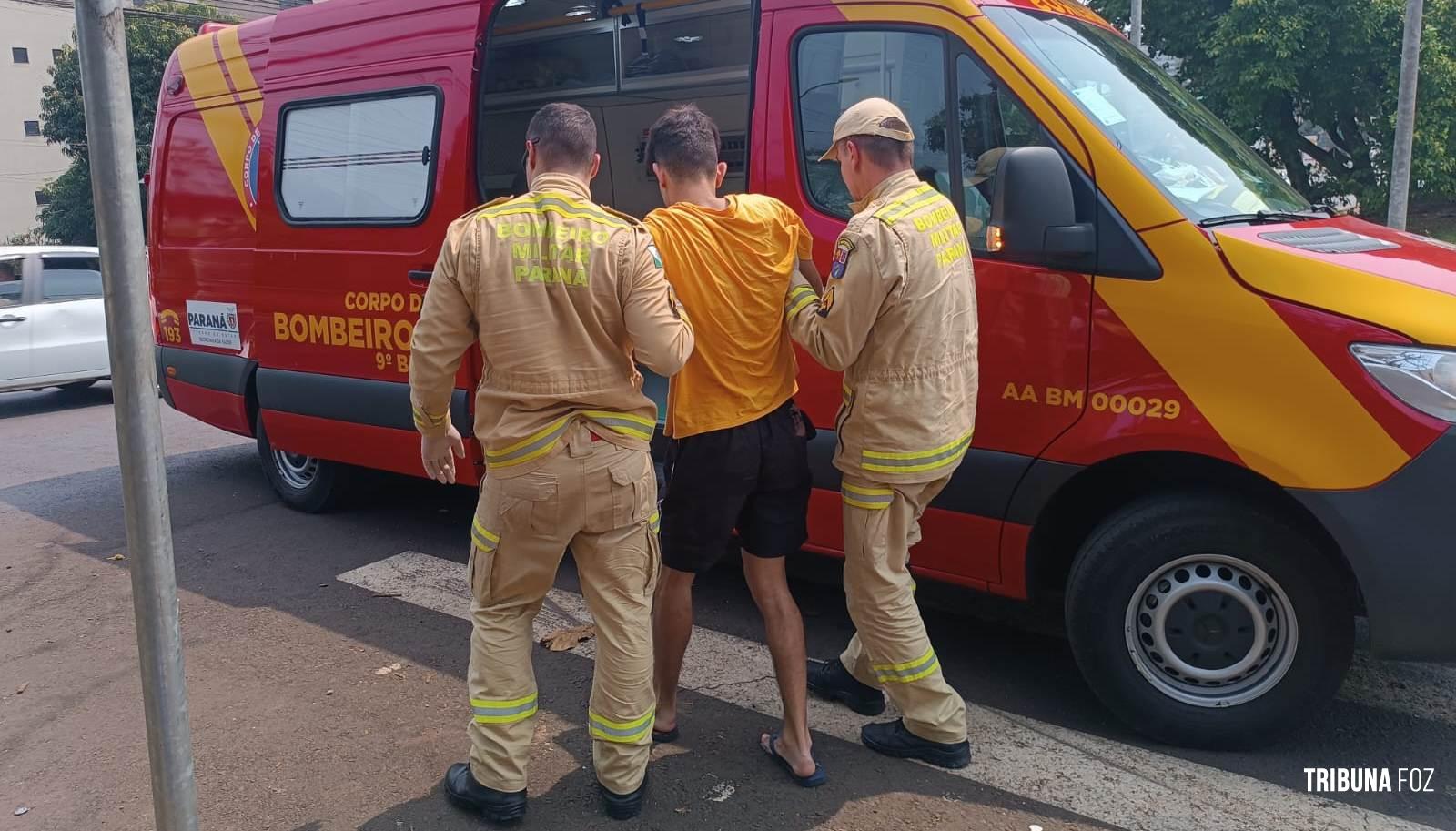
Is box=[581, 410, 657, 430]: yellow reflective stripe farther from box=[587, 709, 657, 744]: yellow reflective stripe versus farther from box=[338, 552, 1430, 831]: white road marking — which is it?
box=[338, 552, 1430, 831]: white road marking

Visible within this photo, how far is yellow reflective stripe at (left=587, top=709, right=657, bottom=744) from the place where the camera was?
311 centimetres

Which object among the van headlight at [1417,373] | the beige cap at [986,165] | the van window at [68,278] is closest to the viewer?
the van headlight at [1417,373]

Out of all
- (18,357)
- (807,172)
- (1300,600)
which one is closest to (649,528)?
(807,172)

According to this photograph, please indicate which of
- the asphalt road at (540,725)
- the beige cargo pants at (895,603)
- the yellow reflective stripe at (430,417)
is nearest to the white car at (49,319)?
the asphalt road at (540,725)

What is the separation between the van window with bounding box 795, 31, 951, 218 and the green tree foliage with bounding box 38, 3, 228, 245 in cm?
2672

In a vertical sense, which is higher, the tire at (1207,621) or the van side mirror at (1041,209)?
the van side mirror at (1041,209)

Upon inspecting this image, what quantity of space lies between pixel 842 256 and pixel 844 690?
152 cm

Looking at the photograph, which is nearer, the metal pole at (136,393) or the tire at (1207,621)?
the metal pole at (136,393)

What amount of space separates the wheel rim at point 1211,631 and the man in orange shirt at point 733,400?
1.08m

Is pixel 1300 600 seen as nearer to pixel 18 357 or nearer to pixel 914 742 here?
pixel 914 742

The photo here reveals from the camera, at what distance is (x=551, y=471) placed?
9.74 ft

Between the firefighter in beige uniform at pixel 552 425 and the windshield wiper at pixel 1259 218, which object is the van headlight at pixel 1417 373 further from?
the firefighter in beige uniform at pixel 552 425

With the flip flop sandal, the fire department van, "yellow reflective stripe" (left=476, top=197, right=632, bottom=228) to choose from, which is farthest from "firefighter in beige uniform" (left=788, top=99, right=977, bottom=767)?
"yellow reflective stripe" (left=476, top=197, right=632, bottom=228)

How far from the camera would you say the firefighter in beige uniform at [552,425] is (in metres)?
2.93
